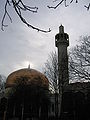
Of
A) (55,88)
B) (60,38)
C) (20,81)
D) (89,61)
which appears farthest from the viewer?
(60,38)

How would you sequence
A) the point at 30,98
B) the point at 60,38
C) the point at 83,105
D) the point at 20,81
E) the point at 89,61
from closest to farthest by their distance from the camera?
the point at 89,61, the point at 83,105, the point at 30,98, the point at 20,81, the point at 60,38

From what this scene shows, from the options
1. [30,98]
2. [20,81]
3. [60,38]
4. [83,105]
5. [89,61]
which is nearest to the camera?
[89,61]

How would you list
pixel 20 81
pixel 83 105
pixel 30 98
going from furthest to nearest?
pixel 20 81 < pixel 30 98 < pixel 83 105

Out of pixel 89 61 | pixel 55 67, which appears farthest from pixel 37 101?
pixel 89 61

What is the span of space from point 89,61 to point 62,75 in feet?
19.3

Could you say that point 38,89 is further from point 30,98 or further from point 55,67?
point 55,67

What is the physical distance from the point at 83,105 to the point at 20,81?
12.5 meters

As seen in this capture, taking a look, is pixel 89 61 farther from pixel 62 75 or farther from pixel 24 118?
pixel 24 118

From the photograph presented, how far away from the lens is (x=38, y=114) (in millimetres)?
35750

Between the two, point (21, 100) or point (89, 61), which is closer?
point (89, 61)

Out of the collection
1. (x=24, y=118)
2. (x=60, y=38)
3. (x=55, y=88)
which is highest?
(x=60, y=38)

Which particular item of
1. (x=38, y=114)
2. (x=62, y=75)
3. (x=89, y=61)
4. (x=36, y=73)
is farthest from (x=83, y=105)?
(x=36, y=73)

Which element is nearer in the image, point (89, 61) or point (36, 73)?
point (89, 61)

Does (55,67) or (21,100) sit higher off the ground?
(55,67)
